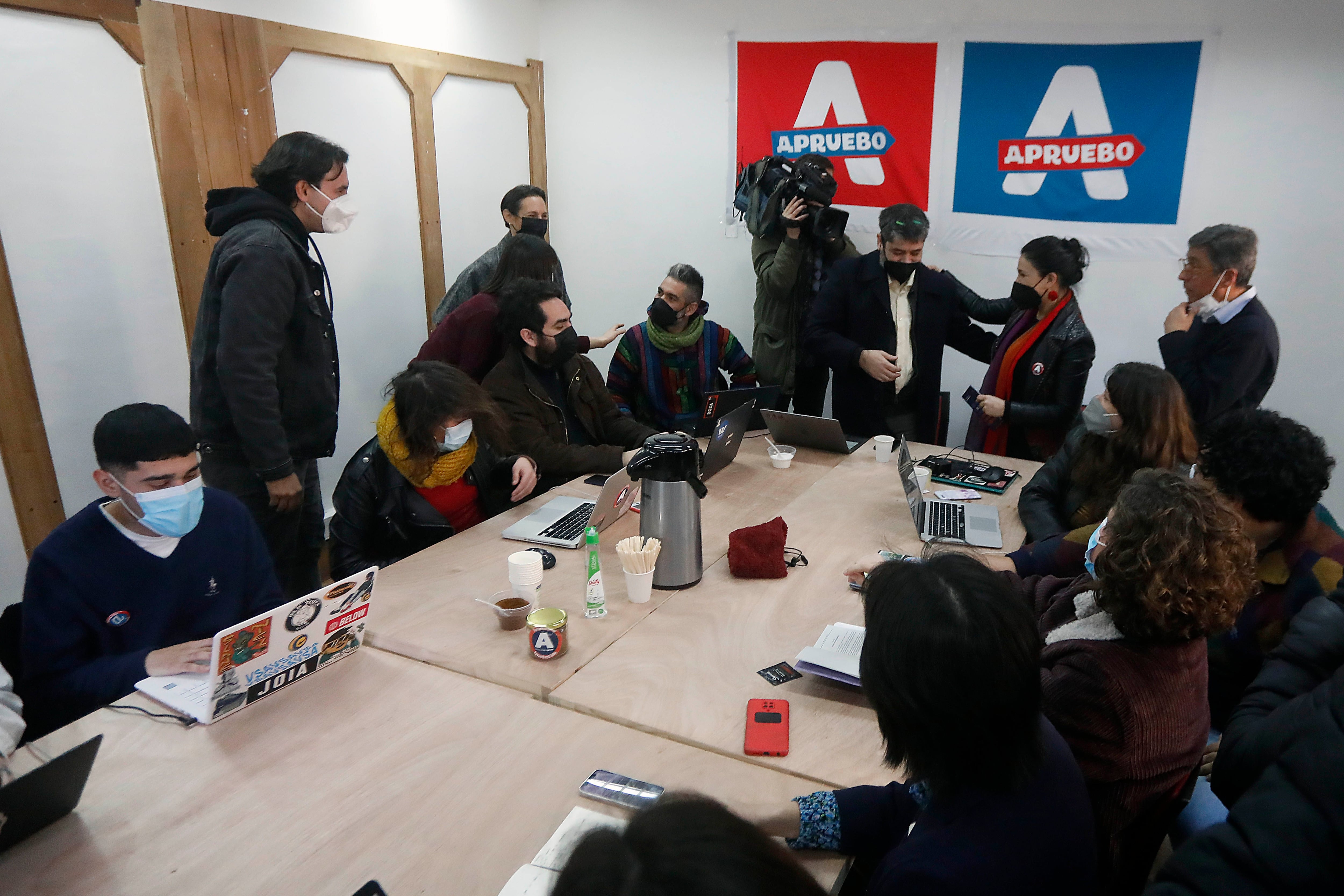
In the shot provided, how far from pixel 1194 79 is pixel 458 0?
3.61m

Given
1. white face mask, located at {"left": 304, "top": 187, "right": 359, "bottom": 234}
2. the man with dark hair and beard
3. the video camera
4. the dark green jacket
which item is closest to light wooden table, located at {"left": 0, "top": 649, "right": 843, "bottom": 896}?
the man with dark hair and beard

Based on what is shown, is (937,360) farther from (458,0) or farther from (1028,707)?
(458,0)

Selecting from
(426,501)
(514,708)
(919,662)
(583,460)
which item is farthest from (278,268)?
(919,662)

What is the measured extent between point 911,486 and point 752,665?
103 cm

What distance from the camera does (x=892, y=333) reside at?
11.9ft

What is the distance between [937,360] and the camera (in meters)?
3.65

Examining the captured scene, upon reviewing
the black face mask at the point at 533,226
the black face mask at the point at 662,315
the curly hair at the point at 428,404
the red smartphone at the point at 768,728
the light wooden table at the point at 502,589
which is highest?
the black face mask at the point at 533,226

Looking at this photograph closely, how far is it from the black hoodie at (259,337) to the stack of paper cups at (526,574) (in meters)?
1.03

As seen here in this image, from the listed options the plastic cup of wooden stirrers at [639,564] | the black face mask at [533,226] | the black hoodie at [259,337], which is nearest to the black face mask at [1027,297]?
the plastic cup of wooden stirrers at [639,564]

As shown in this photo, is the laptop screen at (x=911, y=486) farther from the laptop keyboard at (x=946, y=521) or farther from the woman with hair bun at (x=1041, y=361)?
the woman with hair bun at (x=1041, y=361)

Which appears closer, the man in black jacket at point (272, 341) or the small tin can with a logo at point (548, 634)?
the small tin can with a logo at point (548, 634)

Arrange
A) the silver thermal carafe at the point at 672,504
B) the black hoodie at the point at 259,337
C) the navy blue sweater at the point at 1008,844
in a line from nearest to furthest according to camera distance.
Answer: the navy blue sweater at the point at 1008,844 < the silver thermal carafe at the point at 672,504 < the black hoodie at the point at 259,337

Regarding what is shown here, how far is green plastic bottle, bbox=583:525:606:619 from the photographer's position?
6.42 feet

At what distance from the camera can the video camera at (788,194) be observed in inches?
151
